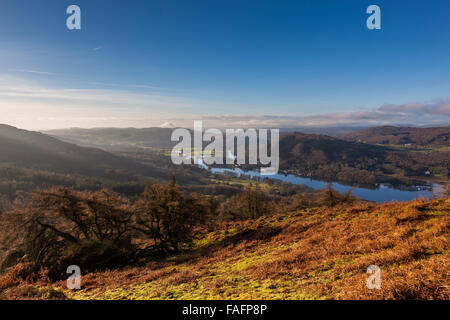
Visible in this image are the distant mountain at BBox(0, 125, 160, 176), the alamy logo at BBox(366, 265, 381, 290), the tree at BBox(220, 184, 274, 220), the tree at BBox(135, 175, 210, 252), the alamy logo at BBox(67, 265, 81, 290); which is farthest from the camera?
the distant mountain at BBox(0, 125, 160, 176)

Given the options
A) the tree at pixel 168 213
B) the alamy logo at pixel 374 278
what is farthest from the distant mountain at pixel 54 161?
the alamy logo at pixel 374 278

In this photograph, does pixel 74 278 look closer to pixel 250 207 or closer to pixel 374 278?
pixel 374 278

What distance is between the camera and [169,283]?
9.47 metres

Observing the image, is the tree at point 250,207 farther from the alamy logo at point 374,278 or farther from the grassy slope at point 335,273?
the alamy logo at point 374,278

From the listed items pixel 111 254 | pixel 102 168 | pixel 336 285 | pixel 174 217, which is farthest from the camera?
pixel 102 168

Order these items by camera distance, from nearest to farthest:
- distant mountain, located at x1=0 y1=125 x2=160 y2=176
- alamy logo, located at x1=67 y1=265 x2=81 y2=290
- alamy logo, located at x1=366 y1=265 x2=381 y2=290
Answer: alamy logo, located at x1=366 y1=265 x2=381 y2=290
alamy logo, located at x1=67 y1=265 x2=81 y2=290
distant mountain, located at x1=0 y1=125 x2=160 y2=176

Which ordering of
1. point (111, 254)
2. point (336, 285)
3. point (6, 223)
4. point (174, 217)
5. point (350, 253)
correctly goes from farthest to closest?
point (174, 217), point (111, 254), point (6, 223), point (350, 253), point (336, 285)

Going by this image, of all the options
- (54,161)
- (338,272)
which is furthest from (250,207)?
(54,161)

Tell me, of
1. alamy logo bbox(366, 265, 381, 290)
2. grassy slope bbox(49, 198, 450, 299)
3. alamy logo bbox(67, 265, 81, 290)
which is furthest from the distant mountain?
alamy logo bbox(366, 265, 381, 290)

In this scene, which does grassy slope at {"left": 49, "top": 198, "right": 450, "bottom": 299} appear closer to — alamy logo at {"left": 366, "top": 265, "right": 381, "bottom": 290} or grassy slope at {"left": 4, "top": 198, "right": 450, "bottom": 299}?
grassy slope at {"left": 4, "top": 198, "right": 450, "bottom": 299}

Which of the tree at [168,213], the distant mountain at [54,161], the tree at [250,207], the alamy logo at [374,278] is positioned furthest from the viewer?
the distant mountain at [54,161]
